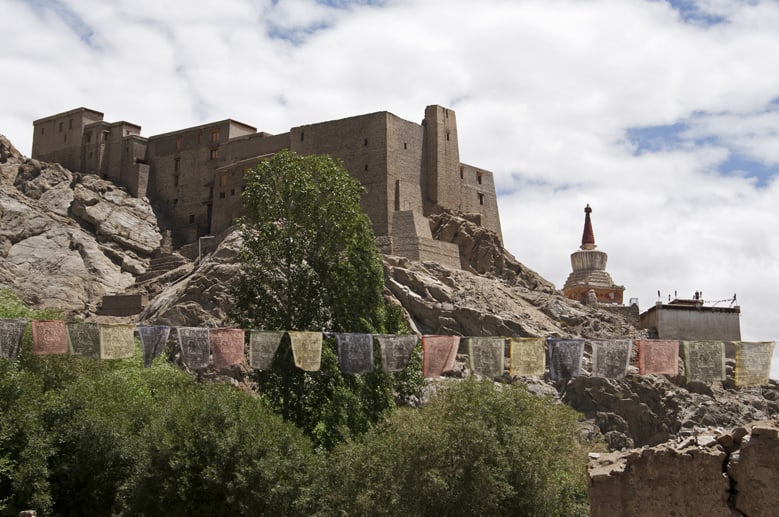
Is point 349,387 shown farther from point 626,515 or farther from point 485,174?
point 485,174

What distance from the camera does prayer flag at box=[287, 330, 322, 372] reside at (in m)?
26.5

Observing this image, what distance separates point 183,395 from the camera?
3050cm

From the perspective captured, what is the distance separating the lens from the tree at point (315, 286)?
32938 mm

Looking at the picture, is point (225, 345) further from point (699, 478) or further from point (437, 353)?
point (699, 478)

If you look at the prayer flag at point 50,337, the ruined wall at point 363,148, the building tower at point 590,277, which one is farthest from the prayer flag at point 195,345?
the building tower at point 590,277

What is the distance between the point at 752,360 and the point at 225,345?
13.2m

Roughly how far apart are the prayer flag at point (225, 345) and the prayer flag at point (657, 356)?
10.2 m

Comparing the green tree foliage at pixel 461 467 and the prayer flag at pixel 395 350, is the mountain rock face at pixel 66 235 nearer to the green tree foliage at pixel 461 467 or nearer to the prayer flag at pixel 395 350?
the prayer flag at pixel 395 350

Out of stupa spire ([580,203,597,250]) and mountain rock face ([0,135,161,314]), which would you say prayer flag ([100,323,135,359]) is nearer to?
mountain rock face ([0,135,161,314])

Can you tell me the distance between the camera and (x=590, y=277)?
66188mm

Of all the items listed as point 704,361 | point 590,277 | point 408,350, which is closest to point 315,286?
point 408,350

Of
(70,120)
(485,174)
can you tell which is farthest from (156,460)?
(70,120)

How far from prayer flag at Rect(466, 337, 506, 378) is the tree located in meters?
6.68

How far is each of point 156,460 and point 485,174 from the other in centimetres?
4105
